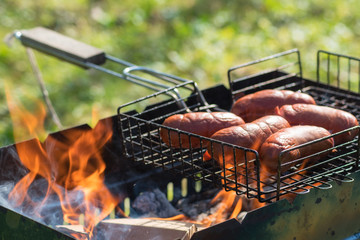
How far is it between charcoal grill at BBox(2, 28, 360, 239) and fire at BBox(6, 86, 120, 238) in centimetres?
9

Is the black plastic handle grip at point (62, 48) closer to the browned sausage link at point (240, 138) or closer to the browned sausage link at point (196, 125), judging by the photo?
the browned sausage link at point (196, 125)

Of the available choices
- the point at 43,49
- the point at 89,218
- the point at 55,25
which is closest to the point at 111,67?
the point at 55,25

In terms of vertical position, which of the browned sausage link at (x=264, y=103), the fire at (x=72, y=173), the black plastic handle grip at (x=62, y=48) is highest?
the black plastic handle grip at (x=62, y=48)

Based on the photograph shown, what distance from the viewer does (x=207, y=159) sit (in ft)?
7.47

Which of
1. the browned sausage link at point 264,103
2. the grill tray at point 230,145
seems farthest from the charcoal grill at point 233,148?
the browned sausage link at point 264,103

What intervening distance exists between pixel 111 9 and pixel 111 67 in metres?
1.36

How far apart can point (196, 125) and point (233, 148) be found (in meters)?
0.32

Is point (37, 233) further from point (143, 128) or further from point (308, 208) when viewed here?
point (308, 208)

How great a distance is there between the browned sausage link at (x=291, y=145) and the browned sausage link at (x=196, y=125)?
0.25m

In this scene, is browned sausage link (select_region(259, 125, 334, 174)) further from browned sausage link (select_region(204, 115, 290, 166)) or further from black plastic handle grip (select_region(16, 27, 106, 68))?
black plastic handle grip (select_region(16, 27, 106, 68))

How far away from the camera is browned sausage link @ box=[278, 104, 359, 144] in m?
2.23

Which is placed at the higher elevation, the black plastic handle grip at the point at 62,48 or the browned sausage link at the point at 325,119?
the black plastic handle grip at the point at 62,48

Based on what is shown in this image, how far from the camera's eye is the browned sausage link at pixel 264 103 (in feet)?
7.97

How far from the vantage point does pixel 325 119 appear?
7.38 feet
